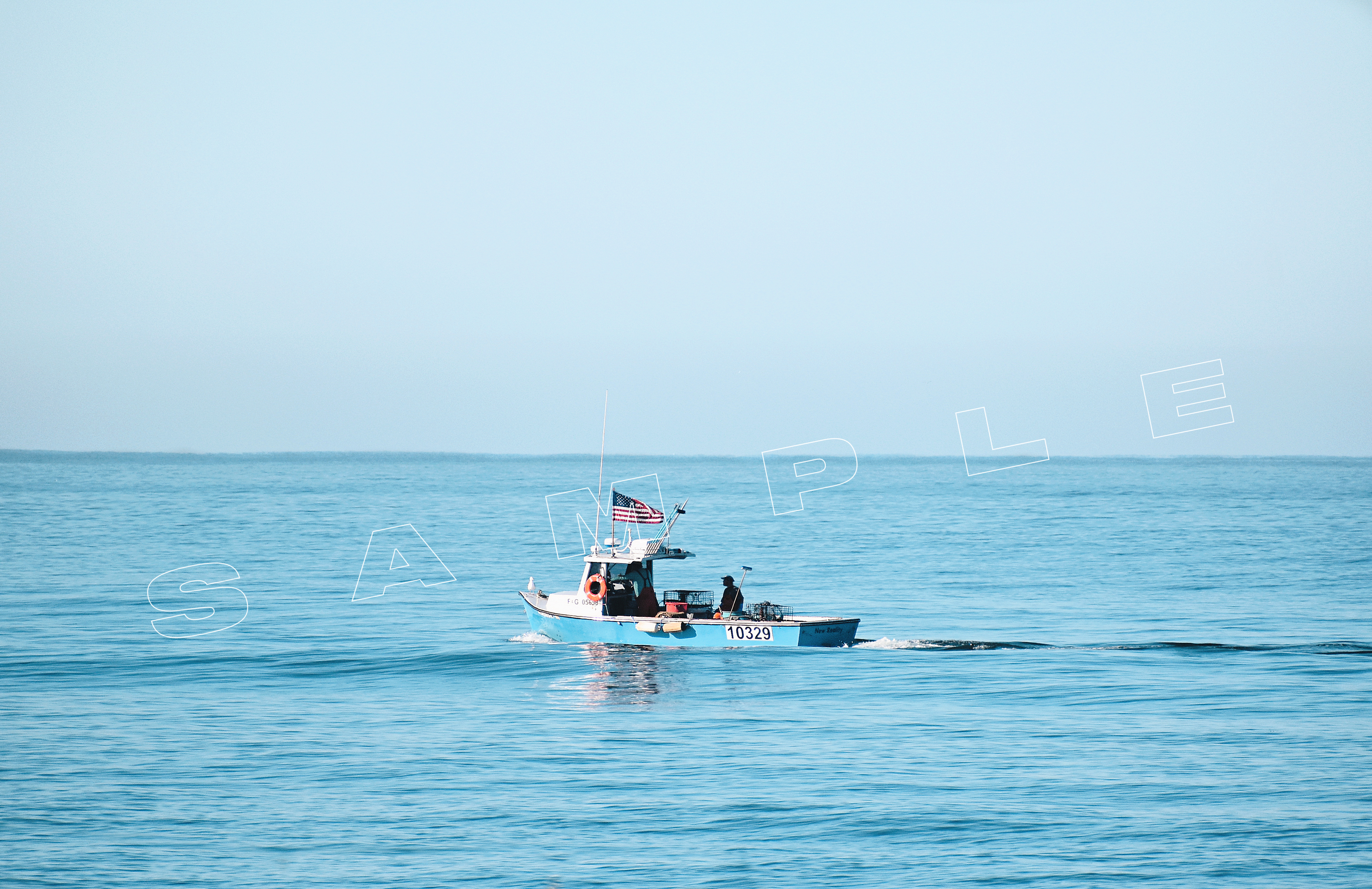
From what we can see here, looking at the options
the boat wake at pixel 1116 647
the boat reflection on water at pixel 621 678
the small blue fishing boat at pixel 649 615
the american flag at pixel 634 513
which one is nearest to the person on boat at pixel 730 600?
the small blue fishing boat at pixel 649 615

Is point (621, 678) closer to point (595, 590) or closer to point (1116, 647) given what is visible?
point (595, 590)

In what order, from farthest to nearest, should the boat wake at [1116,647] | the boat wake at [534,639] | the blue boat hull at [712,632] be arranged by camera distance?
the boat wake at [534,639]
the boat wake at [1116,647]
the blue boat hull at [712,632]

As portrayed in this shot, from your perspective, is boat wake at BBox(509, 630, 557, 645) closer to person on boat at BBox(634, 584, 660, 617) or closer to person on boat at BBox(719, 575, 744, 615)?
person on boat at BBox(634, 584, 660, 617)

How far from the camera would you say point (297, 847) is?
22984mm

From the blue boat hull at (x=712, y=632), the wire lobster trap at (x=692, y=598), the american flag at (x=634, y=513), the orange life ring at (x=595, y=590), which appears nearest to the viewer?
the blue boat hull at (x=712, y=632)

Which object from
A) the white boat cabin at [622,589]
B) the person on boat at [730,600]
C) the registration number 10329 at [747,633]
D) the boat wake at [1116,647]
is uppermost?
the white boat cabin at [622,589]

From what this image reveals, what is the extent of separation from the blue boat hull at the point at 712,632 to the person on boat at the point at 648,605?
0.39 m

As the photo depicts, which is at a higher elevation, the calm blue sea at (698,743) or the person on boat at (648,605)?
the person on boat at (648,605)

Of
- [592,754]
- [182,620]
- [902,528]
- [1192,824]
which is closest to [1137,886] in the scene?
[1192,824]

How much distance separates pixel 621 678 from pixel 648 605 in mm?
3754

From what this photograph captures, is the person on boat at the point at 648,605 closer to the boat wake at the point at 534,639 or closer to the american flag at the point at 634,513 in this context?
the american flag at the point at 634,513

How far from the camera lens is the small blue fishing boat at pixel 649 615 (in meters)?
40.9

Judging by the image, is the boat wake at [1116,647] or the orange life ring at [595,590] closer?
the orange life ring at [595,590]

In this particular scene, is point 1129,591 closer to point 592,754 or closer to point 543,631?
point 543,631
